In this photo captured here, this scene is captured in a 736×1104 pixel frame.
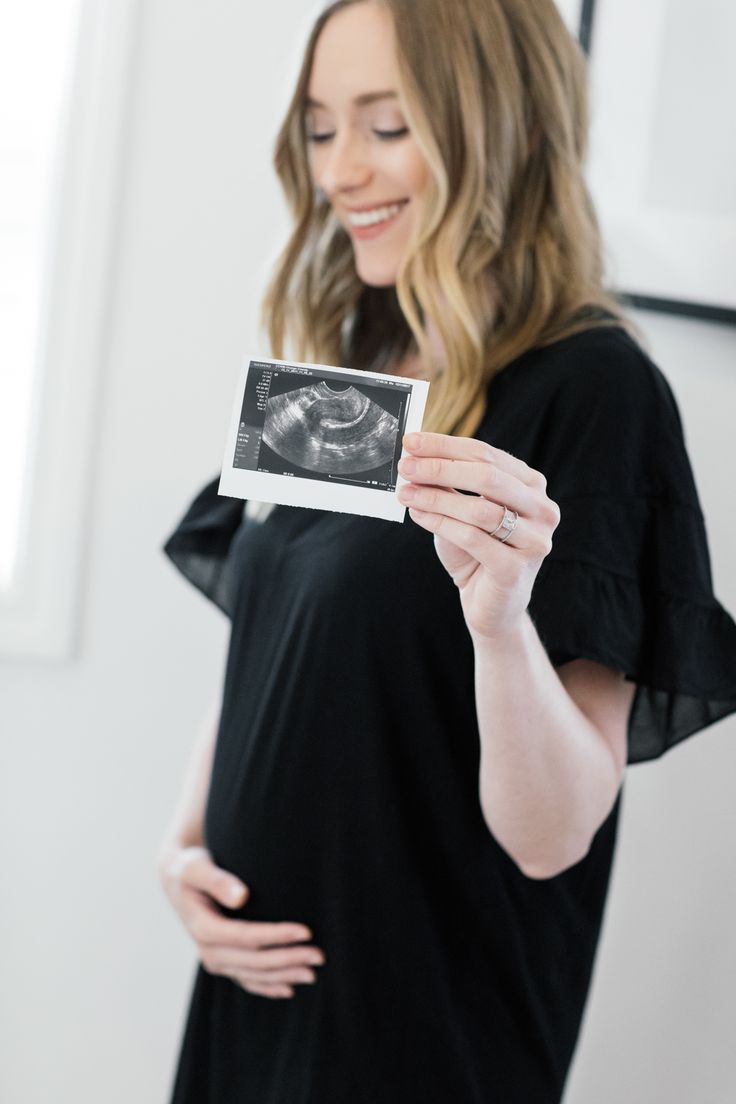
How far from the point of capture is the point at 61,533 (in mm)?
1676

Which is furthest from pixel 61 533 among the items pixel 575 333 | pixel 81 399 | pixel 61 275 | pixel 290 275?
pixel 575 333

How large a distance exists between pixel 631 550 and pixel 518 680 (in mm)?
191

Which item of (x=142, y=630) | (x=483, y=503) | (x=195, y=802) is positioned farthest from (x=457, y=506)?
(x=142, y=630)

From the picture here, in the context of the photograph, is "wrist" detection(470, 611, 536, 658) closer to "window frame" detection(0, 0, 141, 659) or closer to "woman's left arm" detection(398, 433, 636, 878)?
"woman's left arm" detection(398, 433, 636, 878)

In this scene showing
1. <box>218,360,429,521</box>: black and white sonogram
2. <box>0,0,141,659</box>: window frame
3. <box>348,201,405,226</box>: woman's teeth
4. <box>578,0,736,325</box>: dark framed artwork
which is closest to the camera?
<box>218,360,429,521</box>: black and white sonogram

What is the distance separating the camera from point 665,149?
4.31 feet

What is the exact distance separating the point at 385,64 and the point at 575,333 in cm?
34

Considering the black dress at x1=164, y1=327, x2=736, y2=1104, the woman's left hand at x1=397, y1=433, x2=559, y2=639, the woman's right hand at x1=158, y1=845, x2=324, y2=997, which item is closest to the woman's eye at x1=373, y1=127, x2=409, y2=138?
the black dress at x1=164, y1=327, x2=736, y2=1104

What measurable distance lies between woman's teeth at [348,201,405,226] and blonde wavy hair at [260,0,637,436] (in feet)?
0.22

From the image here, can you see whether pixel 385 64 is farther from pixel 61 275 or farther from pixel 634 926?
pixel 634 926

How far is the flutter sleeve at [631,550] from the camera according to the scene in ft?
3.08

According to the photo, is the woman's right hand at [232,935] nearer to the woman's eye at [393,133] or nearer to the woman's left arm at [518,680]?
the woman's left arm at [518,680]

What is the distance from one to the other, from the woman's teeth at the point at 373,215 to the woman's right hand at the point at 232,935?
70cm

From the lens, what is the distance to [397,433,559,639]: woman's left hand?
2.38 feet
